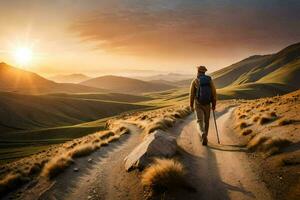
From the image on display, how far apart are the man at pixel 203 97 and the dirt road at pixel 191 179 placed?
1.44 metres

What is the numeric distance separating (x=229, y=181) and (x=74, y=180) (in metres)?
6.27

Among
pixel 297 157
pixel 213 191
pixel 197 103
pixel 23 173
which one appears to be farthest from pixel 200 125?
pixel 23 173

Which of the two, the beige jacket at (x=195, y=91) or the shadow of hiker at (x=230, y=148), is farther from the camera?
the beige jacket at (x=195, y=91)

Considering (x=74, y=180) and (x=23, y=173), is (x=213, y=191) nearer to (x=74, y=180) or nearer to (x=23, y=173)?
(x=74, y=180)

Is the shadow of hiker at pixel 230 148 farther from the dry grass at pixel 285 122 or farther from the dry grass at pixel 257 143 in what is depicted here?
the dry grass at pixel 285 122

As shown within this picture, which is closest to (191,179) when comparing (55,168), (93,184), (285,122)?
(93,184)

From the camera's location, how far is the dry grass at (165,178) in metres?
7.82

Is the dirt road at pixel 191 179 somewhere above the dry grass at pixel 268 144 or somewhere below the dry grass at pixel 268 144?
below

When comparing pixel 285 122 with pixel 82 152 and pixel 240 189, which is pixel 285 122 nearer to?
pixel 240 189

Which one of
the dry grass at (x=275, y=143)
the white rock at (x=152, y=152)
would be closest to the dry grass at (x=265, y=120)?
the dry grass at (x=275, y=143)

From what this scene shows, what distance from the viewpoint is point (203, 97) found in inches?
513

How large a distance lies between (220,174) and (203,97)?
481 cm

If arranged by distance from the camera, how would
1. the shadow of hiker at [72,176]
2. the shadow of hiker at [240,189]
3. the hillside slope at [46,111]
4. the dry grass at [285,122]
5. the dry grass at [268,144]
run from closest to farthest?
the shadow of hiker at [240,189]
the shadow of hiker at [72,176]
the dry grass at [268,144]
the dry grass at [285,122]
the hillside slope at [46,111]

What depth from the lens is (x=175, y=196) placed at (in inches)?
295
